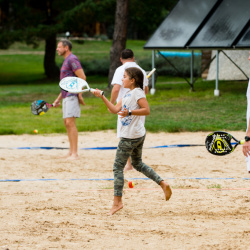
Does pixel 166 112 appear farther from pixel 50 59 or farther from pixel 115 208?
pixel 50 59

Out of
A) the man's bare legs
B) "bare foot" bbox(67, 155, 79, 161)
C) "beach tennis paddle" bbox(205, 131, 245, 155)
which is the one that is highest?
"beach tennis paddle" bbox(205, 131, 245, 155)

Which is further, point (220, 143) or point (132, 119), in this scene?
point (132, 119)

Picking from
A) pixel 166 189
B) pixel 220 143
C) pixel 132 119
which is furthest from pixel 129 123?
pixel 220 143

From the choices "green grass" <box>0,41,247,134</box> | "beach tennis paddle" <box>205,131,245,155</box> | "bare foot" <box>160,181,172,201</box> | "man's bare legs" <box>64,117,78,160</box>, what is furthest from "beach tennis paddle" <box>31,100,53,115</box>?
"beach tennis paddle" <box>205,131,245,155</box>

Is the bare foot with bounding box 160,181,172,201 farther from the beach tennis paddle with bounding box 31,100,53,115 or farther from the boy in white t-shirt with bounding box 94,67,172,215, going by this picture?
the beach tennis paddle with bounding box 31,100,53,115

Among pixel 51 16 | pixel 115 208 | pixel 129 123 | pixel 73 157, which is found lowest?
pixel 73 157

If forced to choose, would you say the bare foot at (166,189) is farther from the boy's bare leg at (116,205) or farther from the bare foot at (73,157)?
the bare foot at (73,157)

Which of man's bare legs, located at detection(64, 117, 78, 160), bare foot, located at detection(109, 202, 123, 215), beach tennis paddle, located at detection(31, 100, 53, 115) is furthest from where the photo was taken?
beach tennis paddle, located at detection(31, 100, 53, 115)

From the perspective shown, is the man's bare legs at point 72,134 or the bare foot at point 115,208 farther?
the man's bare legs at point 72,134

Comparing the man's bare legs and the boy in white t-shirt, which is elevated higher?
the boy in white t-shirt

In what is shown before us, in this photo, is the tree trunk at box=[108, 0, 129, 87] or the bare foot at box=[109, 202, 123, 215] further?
the tree trunk at box=[108, 0, 129, 87]

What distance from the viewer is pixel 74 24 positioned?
81.1ft

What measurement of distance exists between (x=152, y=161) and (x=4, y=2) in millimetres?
19974

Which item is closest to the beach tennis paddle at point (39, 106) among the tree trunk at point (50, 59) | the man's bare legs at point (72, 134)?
the man's bare legs at point (72, 134)
